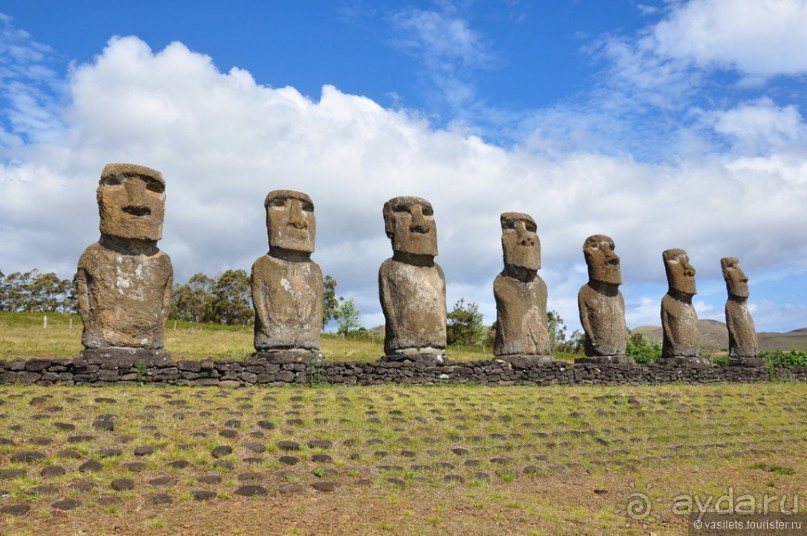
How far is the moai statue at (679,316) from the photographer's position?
2169 cm

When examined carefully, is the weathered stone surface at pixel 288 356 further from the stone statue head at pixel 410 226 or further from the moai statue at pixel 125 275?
the stone statue head at pixel 410 226

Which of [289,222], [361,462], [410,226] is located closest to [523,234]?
[410,226]

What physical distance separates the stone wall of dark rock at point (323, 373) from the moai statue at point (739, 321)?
4.99 m

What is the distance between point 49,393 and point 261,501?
16.1 feet

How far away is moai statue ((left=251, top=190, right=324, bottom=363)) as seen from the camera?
47.9 ft

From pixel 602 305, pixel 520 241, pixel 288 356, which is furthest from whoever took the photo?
pixel 602 305

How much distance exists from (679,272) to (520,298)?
24.4 feet

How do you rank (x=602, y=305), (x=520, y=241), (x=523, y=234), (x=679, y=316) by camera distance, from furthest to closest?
(x=679, y=316), (x=602, y=305), (x=523, y=234), (x=520, y=241)

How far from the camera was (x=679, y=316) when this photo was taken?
72.1 ft

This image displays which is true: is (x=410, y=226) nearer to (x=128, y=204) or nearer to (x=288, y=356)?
(x=288, y=356)

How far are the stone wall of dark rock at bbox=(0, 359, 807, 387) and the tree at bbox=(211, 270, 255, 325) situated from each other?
133ft

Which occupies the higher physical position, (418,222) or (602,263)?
(418,222)

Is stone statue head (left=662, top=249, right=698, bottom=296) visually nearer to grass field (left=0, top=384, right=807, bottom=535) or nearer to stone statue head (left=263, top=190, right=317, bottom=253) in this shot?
grass field (left=0, top=384, right=807, bottom=535)

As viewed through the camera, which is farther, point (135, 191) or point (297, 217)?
point (297, 217)
